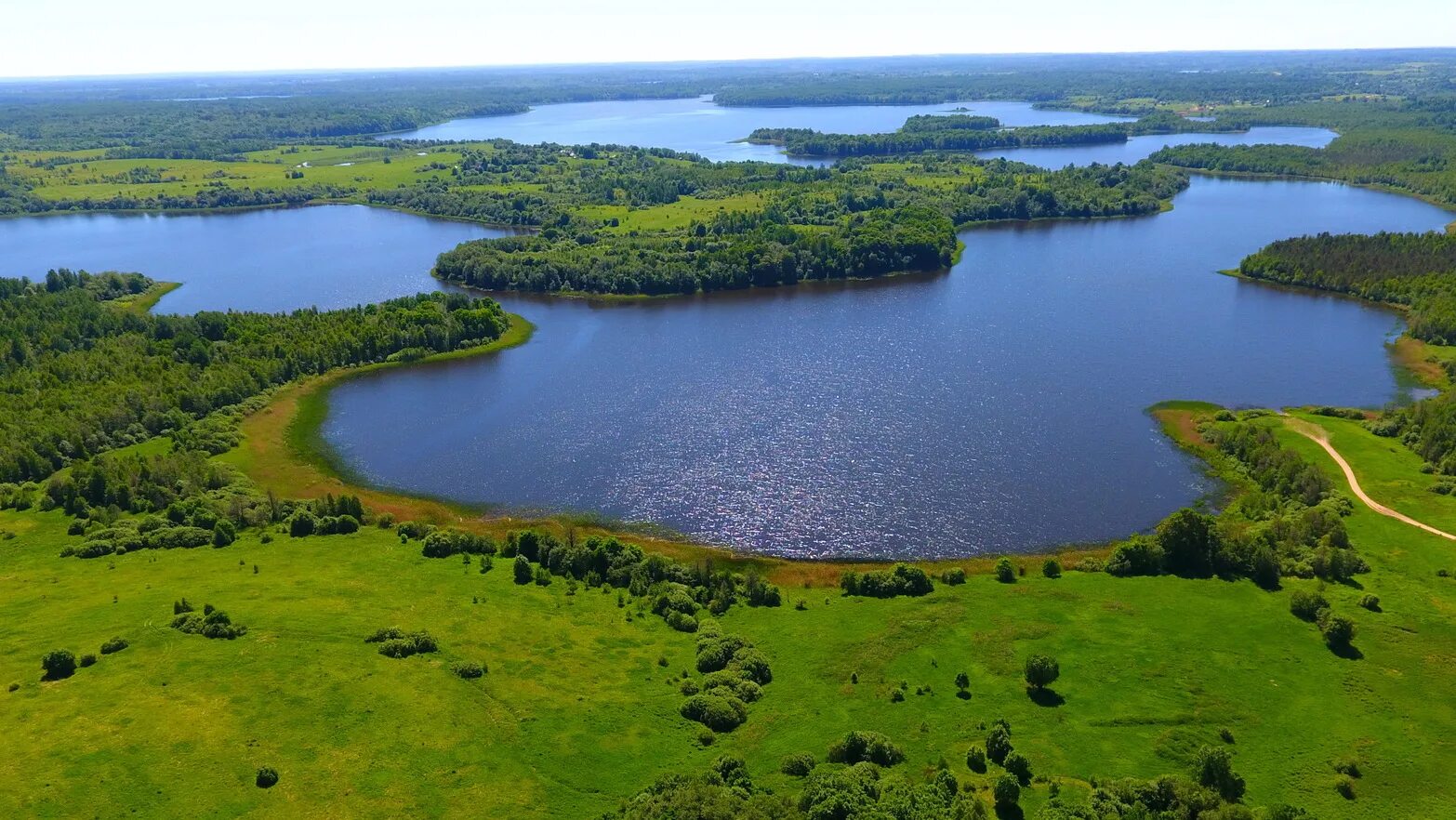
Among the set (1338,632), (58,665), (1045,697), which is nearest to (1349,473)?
(1338,632)

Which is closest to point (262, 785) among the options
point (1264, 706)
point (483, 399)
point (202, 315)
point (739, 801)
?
point (739, 801)

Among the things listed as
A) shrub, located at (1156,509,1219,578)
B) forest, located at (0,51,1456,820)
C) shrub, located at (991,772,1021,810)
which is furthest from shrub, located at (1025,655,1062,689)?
shrub, located at (1156,509,1219,578)

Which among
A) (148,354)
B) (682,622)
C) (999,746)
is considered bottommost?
(682,622)

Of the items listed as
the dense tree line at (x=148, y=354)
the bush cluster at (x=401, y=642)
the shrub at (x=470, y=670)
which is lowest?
the shrub at (x=470, y=670)

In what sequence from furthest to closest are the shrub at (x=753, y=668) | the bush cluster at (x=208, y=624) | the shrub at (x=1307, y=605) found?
the shrub at (x=1307, y=605) < the bush cluster at (x=208, y=624) < the shrub at (x=753, y=668)

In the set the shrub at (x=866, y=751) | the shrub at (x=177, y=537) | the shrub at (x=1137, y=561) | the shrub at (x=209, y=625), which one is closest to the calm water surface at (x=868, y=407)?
the shrub at (x=1137, y=561)

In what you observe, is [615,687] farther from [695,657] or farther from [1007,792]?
[1007,792]

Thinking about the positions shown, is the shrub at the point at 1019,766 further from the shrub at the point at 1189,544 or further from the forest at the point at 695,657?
the shrub at the point at 1189,544
